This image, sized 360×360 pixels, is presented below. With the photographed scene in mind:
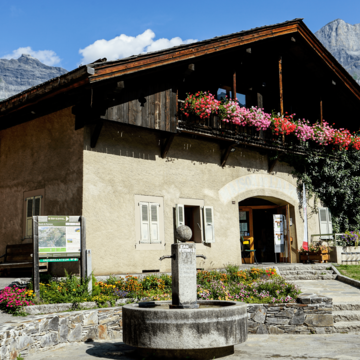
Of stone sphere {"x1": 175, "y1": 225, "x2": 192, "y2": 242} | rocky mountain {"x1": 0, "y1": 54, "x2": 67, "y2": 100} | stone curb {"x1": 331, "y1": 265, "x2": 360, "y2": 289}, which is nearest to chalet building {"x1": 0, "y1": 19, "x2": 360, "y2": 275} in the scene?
stone curb {"x1": 331, "y1": 265, "x2": 360, "y2": 289}

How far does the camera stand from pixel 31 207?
1205 centimetres

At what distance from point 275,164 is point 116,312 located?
8.62 m

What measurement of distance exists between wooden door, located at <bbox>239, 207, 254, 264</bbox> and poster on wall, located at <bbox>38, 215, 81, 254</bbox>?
28.5ft

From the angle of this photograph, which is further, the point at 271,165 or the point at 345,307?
the point at 271,165

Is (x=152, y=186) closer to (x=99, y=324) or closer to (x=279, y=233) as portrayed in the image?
(x=99, y=324)

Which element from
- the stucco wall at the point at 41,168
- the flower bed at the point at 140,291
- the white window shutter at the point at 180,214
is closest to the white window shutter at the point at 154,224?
the white window shutter at the point at 180,214

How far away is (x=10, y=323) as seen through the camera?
6402 mm

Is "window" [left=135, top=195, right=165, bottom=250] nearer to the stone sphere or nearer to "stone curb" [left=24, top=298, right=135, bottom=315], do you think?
"stone curb" [left=24, top=298, right=135, bottom=315]

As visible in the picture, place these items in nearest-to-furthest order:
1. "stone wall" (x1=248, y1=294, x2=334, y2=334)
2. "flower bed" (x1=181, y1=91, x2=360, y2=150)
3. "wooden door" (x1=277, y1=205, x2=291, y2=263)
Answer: "stone wall" (x1=248, y1=294, x2=334, y2=334)
"flower bed" (x1=181, y1=91, x2=360, y2=150)
"wooden door" (x1=277, y1=205, x2=291, y2=263)

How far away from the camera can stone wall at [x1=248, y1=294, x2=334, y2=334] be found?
26.9 ft

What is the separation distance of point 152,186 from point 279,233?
5424 mm

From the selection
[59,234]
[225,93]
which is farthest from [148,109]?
[59,234]

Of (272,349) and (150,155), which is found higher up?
(150,155)

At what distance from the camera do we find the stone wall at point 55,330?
20.2ft
